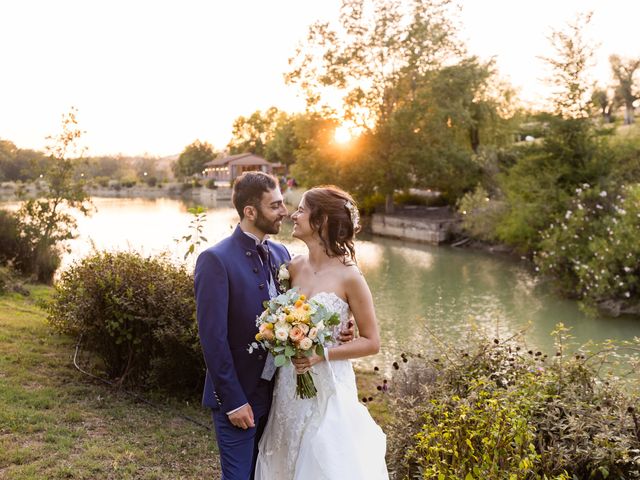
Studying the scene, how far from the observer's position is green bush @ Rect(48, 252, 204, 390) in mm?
5824

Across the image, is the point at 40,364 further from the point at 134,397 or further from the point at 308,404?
the point at 308,404

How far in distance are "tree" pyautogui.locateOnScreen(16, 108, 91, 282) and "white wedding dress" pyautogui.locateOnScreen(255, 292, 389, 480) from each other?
11.8 metres

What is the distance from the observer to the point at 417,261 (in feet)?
69.5

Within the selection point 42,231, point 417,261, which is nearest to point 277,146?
point 417,261

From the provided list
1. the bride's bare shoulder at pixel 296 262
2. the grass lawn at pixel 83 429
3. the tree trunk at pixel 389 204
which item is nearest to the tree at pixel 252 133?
the tree trunk at pixel 389 204

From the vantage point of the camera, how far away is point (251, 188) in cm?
297

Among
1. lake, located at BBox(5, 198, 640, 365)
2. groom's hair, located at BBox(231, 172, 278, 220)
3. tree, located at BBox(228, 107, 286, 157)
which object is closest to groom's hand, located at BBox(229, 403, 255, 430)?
groom's hair, located at BBox(231, 172, 278, 220)

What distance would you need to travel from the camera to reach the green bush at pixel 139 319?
5.82 metres

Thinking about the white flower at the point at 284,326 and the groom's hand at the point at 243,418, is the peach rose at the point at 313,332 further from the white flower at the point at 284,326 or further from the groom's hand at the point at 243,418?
the groom's hand at the point at 243,418

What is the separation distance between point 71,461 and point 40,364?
2664 mm

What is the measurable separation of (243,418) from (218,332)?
414 mm

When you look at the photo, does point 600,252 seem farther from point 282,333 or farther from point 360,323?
point 282,333

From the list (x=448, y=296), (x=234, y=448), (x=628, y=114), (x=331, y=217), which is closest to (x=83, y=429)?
(x=234, y=448)

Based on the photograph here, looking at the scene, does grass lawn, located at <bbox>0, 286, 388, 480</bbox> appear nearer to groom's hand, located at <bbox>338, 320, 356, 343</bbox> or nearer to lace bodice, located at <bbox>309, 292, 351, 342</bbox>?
groom's hand, located at <bbox>338, 320, 356, 343</bbox>
